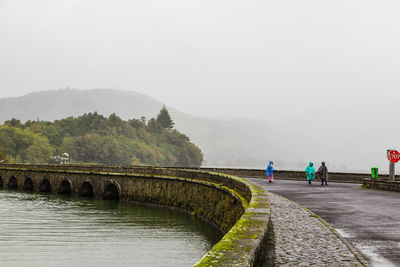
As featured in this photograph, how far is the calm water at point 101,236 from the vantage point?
18547 mm

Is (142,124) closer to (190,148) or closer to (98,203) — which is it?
(190,148)

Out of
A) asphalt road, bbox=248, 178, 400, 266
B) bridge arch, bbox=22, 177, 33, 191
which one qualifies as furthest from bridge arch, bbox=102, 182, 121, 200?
asphalt road, bbox=248, 178, 400, 266

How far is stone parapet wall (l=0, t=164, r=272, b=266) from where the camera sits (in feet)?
22.3

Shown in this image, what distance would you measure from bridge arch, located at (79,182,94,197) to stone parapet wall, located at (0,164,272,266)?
4.0 inches

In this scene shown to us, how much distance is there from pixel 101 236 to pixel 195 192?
272 inches

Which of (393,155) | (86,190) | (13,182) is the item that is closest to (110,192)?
(86,190)

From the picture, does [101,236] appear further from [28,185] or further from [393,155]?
[28,185]

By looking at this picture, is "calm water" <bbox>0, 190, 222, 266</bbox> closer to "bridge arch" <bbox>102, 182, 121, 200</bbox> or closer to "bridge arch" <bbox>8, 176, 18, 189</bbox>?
"bridge arch" <bbox>102, 182, 121, 200</bbox>

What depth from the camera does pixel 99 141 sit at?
498 feet

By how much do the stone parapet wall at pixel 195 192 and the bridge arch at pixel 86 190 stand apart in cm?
10

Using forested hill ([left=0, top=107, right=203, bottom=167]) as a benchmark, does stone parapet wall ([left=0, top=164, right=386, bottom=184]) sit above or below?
below

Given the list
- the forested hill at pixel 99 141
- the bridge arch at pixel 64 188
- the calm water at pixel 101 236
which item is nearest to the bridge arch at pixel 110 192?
the calm water at pixel 101 236

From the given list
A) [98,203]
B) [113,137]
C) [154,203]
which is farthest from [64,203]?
[113,137]

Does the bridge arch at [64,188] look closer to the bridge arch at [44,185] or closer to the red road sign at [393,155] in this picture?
the bridge arch at [44,185]
